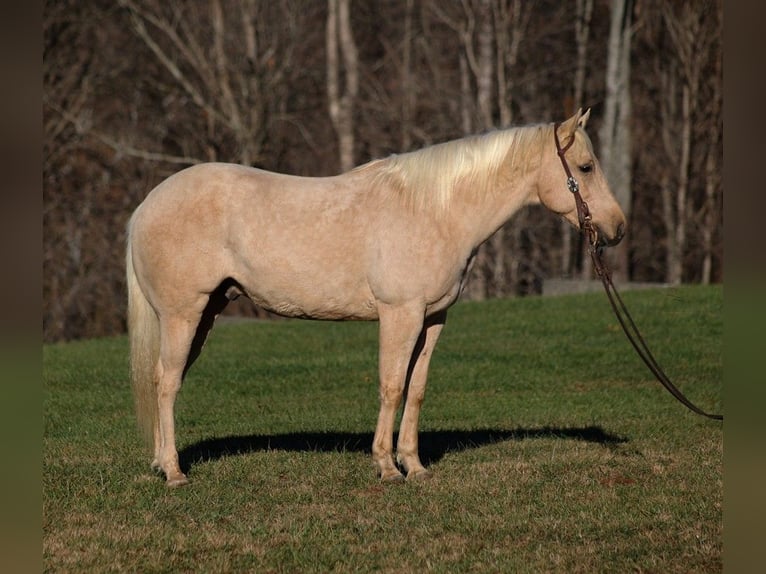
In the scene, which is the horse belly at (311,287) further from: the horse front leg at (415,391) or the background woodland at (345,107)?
the background woodland at (345,107)

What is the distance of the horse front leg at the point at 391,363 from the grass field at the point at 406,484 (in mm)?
169

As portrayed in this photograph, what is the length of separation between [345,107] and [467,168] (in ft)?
51.7

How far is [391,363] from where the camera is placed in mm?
6461

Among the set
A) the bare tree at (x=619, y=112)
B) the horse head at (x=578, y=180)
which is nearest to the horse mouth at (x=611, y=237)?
the horse head at (x=578, y=180)

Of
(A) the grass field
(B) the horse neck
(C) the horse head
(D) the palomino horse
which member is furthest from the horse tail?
(C) the horse head

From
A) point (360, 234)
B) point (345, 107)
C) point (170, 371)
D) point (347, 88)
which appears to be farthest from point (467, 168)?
point (347, 88)

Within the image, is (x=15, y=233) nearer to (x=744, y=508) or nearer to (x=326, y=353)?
(x=744, y=508)

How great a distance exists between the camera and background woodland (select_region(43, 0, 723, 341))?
73.2 feet

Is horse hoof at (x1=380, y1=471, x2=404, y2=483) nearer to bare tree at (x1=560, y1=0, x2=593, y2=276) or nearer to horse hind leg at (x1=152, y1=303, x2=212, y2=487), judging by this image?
horse hind leg at (x1=152, y1=303, x2=212, y2=487)

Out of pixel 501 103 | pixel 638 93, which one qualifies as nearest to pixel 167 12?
pixel 501 103

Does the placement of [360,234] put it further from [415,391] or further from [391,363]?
[415,391]

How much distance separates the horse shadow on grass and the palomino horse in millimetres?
1031

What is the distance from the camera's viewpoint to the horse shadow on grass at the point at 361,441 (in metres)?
7.63

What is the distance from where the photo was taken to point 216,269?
6465 mm
